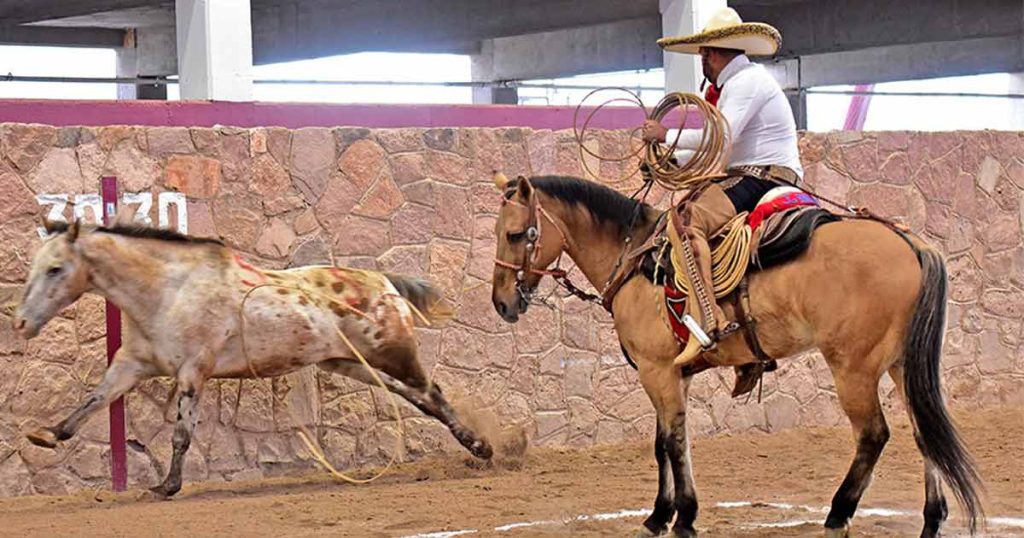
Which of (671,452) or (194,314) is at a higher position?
(194,314)

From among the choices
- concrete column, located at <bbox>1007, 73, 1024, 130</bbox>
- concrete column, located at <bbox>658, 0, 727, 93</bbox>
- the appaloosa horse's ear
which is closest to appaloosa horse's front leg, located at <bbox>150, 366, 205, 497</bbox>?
the appaloosa horse's ear

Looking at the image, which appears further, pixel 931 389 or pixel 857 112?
pixel 857 112

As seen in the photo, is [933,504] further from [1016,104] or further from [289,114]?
[1016,104]

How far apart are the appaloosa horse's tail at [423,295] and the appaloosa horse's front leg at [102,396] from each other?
68.3 inches

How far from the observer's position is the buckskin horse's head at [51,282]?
28.0 feet

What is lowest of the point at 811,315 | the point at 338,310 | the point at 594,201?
the point at 338,310

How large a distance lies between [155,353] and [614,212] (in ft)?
9.29

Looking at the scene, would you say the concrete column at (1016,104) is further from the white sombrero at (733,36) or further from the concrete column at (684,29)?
the white sombrero at (733,36)

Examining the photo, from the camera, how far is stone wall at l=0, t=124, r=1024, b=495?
9.33m

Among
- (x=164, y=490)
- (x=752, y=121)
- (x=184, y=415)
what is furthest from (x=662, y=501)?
(x=164, y=490)

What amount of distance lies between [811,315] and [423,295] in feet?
11.4

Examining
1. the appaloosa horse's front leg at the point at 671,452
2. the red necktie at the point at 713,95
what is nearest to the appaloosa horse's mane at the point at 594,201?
the red necktie at the point at 713,95

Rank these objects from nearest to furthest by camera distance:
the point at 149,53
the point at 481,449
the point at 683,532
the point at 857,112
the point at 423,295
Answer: the point at 683,532 → the point at 481,449 → the point at 423,295 → the point at 149,53 → the point at 857,112

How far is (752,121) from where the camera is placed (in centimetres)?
771
